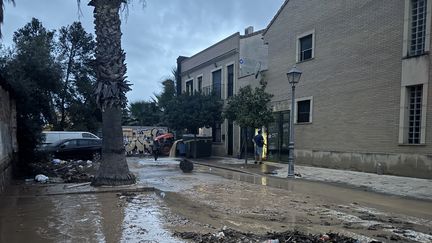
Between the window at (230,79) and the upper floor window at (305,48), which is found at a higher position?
the upper floor window at (305,48)

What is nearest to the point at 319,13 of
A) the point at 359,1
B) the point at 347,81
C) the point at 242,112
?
the point at 359,1

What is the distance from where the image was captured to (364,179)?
14289mm

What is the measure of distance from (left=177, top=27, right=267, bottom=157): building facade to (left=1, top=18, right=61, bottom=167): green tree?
11.7 meters

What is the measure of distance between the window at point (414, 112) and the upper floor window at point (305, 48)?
612cm

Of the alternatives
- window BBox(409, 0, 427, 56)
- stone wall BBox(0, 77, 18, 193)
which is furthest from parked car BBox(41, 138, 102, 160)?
window BBox(409, 0, 427, 56)

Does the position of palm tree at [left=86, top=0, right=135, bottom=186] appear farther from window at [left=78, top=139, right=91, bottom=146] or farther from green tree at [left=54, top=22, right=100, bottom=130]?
green tree at [left=54, top=22, right=100, bottom=130]

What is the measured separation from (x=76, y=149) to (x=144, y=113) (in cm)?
2547

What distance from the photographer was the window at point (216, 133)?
2917cm

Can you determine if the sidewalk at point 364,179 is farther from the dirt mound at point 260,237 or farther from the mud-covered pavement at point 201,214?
the dirt mound at point 260,237

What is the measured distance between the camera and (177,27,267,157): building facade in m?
26.5

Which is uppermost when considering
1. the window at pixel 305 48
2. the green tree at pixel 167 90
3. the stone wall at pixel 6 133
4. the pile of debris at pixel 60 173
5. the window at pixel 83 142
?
the window at pixel 305 48

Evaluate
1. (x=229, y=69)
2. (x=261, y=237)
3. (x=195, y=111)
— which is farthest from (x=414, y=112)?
(x=229, y=69)

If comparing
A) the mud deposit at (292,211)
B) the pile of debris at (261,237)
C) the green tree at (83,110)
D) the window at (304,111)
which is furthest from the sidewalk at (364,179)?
the green tree at (83,110)

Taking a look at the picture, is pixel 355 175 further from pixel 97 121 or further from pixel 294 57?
pixel 97 121
